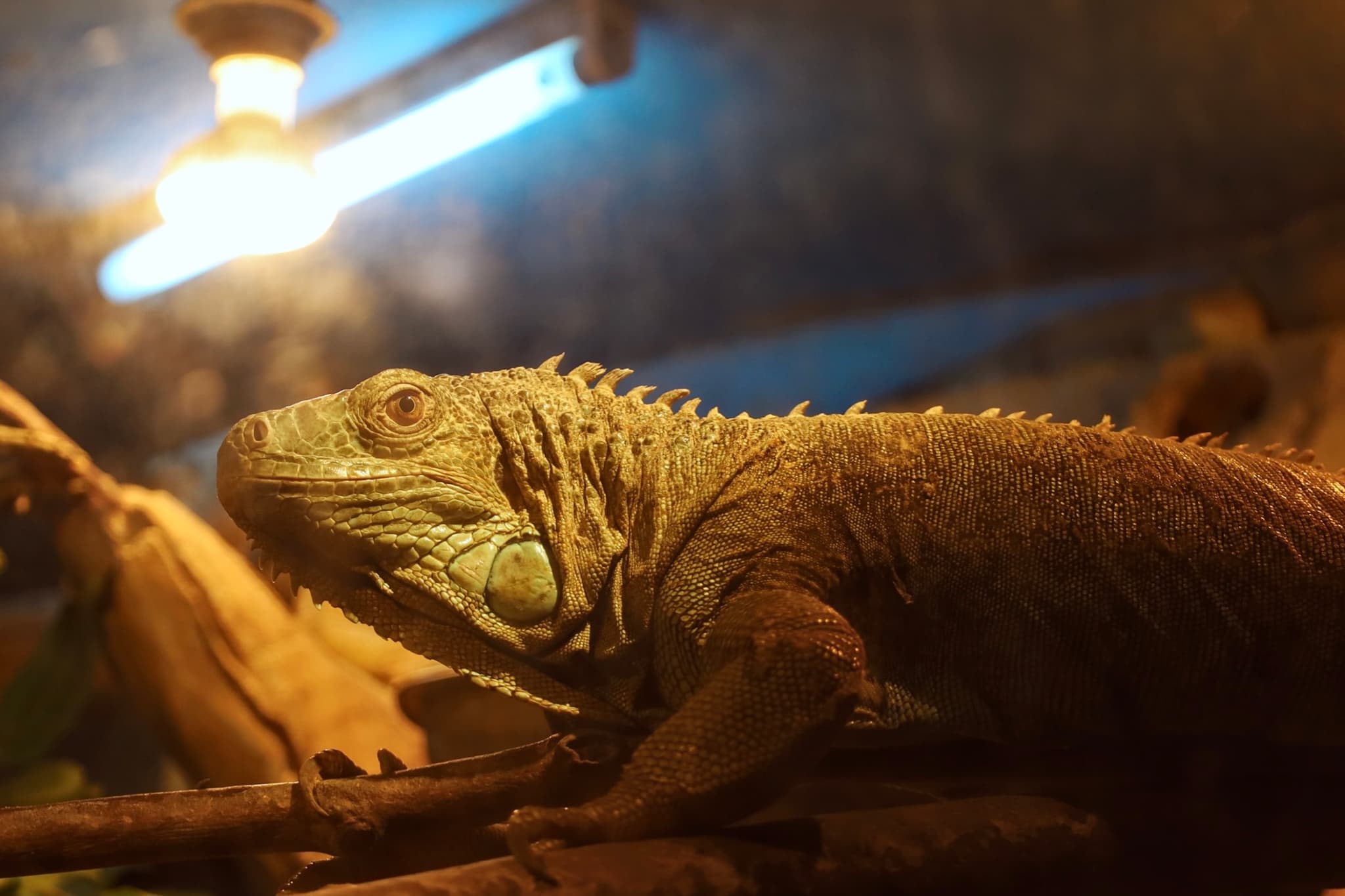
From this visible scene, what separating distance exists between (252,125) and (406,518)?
304 centimetres

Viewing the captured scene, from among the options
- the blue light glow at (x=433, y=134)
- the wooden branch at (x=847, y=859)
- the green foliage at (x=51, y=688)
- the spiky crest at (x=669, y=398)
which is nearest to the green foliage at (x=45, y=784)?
the green foliage at (x=51, y=688)

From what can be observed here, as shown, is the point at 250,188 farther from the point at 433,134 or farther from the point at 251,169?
the point at 433,134

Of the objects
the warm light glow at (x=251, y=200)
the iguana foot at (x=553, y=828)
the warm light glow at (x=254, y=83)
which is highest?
the warm light glow at (x=254, y=83)

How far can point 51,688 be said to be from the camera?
4773mm

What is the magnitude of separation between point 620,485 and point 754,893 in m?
0.95

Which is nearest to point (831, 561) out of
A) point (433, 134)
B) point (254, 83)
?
point (254, 83)

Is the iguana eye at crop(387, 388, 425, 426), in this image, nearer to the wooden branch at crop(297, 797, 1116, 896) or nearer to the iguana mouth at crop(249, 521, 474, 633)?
the iguana mouth at crop(249, 521, 474, 633)

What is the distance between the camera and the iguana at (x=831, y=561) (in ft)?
7.75

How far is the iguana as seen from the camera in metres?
2.36

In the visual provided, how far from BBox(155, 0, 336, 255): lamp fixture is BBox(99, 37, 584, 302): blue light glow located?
37 cm

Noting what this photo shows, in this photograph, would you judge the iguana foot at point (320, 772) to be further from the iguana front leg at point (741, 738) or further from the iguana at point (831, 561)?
the iguana front leg at point (741, 738)

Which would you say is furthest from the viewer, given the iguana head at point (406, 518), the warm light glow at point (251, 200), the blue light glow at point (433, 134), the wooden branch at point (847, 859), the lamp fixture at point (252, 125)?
the blue light glow at point (433, 134)

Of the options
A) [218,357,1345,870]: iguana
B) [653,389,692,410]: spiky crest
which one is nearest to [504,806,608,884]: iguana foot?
[218,357,1345,870]: iguana

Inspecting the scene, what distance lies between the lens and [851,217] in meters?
6.27
